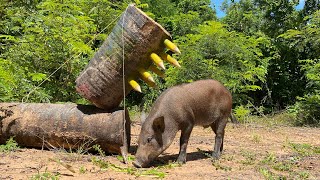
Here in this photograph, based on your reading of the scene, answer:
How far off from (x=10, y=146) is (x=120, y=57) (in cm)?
224

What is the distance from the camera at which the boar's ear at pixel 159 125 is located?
636 centimetres

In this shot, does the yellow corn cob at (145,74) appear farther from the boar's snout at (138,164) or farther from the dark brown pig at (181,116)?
the boar's snout at (138,164)

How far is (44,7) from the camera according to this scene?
1059 centimetres

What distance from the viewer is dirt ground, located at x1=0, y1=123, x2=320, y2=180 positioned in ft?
17.5

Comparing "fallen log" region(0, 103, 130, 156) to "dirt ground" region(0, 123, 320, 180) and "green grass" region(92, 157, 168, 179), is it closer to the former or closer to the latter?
"dirt ground" region(0, 123, 320, 180)

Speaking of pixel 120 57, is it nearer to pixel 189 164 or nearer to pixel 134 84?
pixel 134 84

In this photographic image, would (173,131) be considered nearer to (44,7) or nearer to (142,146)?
(142,146)

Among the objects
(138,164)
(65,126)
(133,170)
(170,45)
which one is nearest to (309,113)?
(170,45)

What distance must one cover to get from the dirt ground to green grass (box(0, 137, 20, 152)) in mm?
112

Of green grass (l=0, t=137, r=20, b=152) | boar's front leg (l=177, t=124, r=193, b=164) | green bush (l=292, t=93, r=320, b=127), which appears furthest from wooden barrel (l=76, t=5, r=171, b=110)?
green bush (l=292, t=93, r=320, b=127)

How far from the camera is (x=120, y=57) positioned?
6.57 m

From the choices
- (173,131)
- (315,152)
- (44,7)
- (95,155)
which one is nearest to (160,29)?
(173,131)

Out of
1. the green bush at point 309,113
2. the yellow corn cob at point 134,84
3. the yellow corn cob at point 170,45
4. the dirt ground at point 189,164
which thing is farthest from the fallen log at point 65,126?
the green bush at point 309,113

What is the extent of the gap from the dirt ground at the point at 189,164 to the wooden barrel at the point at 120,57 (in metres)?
0.98
